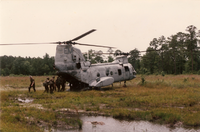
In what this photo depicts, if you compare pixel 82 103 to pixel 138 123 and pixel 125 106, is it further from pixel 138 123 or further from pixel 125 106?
pixel 138 123

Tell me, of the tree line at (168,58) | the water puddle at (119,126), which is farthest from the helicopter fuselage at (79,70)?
the tree line at (168,58)

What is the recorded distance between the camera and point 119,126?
32.2 feet

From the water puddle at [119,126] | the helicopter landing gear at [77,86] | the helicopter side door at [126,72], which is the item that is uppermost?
the helicopter side door at [126,72]

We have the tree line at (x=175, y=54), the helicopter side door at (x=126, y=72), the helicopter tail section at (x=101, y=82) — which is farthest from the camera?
the tree line at (x=175, y=54)

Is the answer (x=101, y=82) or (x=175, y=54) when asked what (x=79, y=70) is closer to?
(x=101, y=82)

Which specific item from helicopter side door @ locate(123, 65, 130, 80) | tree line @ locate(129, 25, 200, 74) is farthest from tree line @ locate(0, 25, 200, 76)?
helicopter side door @ locate(123, 65, 130, 80)

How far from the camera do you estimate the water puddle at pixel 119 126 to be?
30.4 feet

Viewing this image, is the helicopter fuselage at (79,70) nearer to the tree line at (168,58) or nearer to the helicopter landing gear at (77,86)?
the helicopter landing gear at (77,86)

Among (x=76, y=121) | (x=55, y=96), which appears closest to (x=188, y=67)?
(x=55, y=96)

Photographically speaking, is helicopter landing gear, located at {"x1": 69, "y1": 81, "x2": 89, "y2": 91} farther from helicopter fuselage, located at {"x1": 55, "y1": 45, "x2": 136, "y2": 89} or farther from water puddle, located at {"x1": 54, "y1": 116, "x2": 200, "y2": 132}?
water puddle, located at {"x1": 54, "y1": 116, "x2": 200, "y2": 132}

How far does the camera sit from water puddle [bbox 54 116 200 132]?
9258mm

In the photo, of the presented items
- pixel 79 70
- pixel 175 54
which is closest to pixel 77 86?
pixel 79 70

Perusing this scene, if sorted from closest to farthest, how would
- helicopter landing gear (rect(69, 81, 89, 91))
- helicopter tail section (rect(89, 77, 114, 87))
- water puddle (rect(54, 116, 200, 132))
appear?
water puddle (rect(54, 116, 200, 132))
helicopter tail section (rect(89, 77, 114, 87))
helicopter landing gear (rect(69, 81, 89, 91))

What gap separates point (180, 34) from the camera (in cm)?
7306
